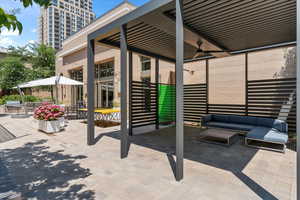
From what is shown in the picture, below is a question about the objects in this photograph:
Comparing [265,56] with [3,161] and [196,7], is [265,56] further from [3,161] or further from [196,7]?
[3,161]

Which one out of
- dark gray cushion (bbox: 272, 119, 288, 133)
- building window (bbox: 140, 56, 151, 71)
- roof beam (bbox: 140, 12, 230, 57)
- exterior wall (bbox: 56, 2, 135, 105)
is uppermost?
exterior wall (bbox: 56, 2, 135, 105)

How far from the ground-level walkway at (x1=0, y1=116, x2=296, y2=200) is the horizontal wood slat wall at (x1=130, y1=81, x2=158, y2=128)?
1.60 m

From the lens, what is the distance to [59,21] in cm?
5900

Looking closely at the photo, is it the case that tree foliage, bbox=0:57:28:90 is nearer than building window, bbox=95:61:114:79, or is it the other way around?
building window, bbox=95:61:114:79

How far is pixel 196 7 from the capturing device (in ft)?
11.0

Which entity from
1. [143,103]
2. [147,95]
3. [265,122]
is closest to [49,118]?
[143,103]

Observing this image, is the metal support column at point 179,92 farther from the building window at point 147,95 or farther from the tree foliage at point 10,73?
the tree foliage at point 10,73

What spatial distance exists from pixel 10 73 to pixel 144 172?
20.4 metres

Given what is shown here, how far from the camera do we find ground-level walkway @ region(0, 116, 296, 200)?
235 centimetres


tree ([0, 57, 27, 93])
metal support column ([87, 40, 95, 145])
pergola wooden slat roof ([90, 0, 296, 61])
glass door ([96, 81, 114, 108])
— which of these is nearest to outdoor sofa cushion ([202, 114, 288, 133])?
pergola wooden slat roof ([90, 0, 296, 61])

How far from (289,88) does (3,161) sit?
8.03 meters

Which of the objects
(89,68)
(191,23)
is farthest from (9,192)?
(191,23)

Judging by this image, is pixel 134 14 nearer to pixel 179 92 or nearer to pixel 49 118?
pixel 179 92

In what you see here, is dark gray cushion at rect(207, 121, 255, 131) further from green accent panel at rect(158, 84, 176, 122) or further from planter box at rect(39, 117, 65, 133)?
planter box at rect(39, 117, 65, 133)
